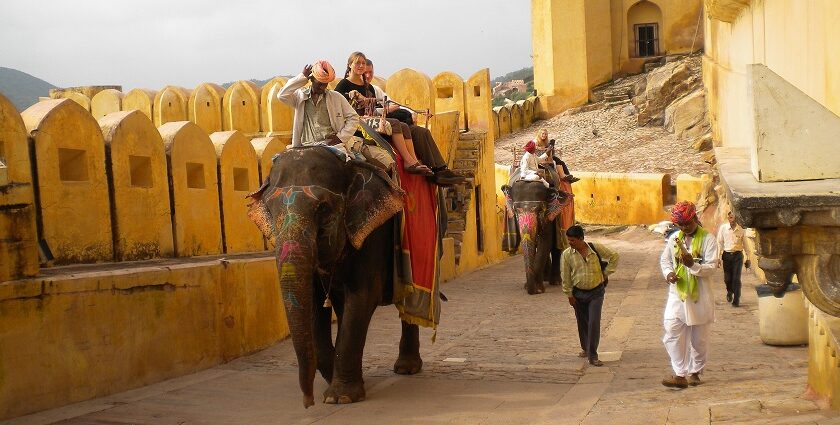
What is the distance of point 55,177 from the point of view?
28.3 ft

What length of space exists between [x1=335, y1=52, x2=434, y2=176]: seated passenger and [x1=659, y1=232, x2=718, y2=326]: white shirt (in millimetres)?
2200

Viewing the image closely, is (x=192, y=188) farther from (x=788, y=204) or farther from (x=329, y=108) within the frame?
(x=788, y=204)

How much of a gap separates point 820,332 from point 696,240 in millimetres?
1480

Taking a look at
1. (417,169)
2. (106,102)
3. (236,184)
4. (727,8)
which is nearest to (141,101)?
(106,102)

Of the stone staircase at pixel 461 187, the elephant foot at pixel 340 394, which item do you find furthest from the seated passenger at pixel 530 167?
the elephant foot at pixel 340 394

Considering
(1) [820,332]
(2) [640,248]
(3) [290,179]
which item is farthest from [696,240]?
(2) [640,248]

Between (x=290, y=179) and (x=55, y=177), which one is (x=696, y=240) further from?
(x=55, y=177)

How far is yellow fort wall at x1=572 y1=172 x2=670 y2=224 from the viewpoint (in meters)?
25.3

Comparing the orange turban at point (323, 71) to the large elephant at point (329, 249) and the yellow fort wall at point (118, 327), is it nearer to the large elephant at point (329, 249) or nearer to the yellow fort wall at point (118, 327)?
the large elephant at point (329, 249)

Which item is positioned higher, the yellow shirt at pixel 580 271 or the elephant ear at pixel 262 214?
the elephant ear at pixel 262 214

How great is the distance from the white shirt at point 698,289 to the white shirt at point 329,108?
262cm

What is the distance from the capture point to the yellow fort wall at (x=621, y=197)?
25.3 m

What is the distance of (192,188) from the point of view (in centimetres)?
1059

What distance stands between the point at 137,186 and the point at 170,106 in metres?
8.21
